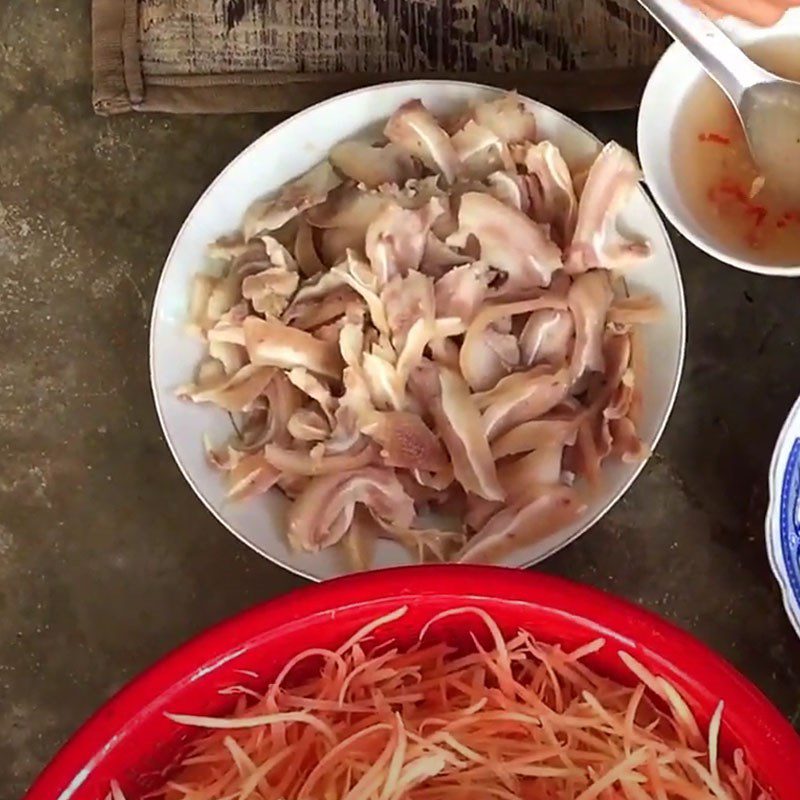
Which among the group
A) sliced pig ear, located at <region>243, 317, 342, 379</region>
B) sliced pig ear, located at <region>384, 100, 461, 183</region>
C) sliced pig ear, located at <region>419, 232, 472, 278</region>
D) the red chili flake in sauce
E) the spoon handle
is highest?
the spoon handle

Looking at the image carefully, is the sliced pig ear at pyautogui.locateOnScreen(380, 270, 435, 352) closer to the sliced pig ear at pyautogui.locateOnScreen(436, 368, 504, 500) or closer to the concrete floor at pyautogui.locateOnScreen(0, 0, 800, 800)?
the sliced pig ear at pyautogui.locateOnScreen(436, 368, 504, 500)

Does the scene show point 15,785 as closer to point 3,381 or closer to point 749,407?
point 3,381

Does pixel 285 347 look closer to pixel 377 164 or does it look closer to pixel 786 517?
pixel 377 164

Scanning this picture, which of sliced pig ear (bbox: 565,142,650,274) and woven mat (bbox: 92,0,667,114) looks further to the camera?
woven mat (bbox: 92,0,667,114)

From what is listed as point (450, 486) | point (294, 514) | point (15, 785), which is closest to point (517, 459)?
point (450, 486)

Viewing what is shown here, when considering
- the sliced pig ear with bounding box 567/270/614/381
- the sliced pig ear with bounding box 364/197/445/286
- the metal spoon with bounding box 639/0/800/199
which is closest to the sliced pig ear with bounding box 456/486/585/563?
the sliced pig ear with bounding box 567/270/614/381

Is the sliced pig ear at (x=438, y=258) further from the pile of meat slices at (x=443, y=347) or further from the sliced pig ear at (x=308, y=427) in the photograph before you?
the sliced pig ear at (x=308, y=427)
